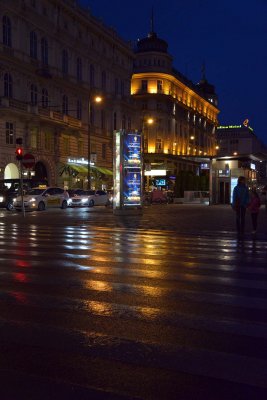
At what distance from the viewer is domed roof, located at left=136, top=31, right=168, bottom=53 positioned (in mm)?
84812

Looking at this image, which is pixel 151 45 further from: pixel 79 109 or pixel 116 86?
pixel 79 109

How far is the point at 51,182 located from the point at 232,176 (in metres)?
18.7

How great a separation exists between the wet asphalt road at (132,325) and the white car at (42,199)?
72.5 ft

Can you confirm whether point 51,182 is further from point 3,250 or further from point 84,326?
point 84,326

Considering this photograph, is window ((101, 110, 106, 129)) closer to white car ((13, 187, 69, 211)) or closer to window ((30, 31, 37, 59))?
window ((30, 31, 37, 59))

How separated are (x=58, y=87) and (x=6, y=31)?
9756 mm

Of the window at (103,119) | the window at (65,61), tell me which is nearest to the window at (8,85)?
the window at (65,61)

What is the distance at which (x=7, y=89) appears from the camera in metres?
46.1

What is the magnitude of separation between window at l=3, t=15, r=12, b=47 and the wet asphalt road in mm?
37182

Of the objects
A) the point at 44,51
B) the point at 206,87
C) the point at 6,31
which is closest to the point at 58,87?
the point at 44,51

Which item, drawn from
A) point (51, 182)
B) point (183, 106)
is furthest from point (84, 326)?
point (183, 106)

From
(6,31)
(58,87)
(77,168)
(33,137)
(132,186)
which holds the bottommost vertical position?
(132,186)

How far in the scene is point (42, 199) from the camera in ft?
116

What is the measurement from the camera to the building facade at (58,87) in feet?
151
